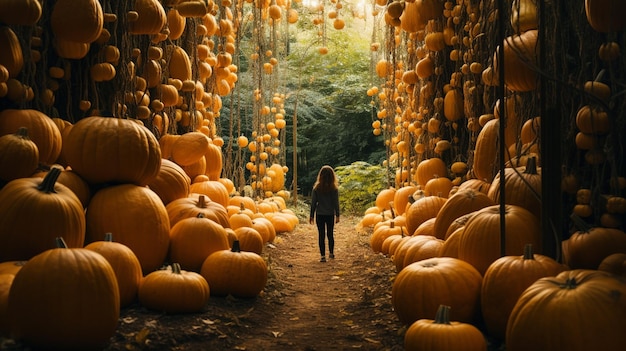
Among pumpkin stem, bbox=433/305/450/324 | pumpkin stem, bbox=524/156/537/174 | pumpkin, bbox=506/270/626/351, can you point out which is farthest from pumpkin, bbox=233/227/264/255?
pumpkin, bbox=506/270/626/351

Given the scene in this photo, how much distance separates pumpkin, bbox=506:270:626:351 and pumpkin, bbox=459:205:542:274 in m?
0.79

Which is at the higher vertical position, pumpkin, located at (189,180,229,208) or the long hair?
pumpkin, located at (189,180,229,208)

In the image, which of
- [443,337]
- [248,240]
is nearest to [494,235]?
[443,337]

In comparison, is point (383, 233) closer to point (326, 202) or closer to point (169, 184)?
point (326, 202)

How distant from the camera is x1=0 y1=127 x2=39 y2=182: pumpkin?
11.5ft

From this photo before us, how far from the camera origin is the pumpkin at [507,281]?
3109 mm

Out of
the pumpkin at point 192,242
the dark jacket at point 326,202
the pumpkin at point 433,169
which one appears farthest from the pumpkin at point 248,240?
the dark jacket at point 326,202

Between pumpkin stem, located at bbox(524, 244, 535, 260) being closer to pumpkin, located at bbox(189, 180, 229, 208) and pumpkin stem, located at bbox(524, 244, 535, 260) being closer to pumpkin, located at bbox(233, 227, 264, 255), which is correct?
Result: pumpkin, located at bbox(233, 227, 264, 255)

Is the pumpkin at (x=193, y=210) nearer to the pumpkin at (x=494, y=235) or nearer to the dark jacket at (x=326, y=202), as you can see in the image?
the pumpkin at (x=494, y=235)

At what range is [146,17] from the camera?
5059mm

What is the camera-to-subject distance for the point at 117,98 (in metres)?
4.87

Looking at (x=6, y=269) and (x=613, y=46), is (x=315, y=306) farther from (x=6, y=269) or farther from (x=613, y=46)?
(x=613, y=46)

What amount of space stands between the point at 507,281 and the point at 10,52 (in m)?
3.18

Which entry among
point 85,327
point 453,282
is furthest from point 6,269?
point 453,282
